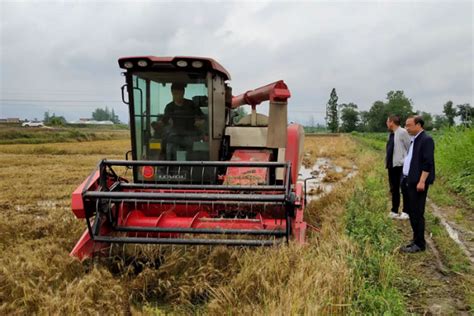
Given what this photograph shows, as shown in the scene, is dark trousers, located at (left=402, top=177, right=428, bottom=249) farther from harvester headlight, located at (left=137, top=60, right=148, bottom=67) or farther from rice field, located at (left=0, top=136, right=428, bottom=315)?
harvester headlight, located at (left=137, top=60, right=148, bottom=67)

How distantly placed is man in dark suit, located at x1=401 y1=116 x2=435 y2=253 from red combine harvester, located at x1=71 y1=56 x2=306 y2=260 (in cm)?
135

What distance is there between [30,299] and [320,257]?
7.56ft

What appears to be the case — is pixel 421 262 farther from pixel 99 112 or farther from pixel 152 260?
pixel 99 112

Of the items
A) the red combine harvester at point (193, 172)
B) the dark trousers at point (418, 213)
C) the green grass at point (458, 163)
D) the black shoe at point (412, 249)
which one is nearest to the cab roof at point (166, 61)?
the red combine harvester at point (193, 172)

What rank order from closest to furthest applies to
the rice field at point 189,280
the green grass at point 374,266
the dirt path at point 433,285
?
the rice field at point 189,280 → the green grass at point 374,266 → the dirt path at point 433,285

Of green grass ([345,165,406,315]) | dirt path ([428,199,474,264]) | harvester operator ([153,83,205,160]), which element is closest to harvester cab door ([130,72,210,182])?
harvester operator ([153,83,205,160])

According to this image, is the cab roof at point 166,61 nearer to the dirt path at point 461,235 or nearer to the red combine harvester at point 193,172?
the red combine harvester at point 193,172

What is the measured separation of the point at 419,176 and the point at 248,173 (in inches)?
81.4

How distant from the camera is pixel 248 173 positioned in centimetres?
583

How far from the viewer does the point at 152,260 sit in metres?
4.55

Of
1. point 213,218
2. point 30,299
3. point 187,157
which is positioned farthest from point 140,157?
point 30,299

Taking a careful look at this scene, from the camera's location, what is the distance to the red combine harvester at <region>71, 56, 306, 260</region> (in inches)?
176

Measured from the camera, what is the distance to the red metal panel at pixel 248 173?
5.64 meters

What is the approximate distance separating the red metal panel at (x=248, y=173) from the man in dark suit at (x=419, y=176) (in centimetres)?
179
